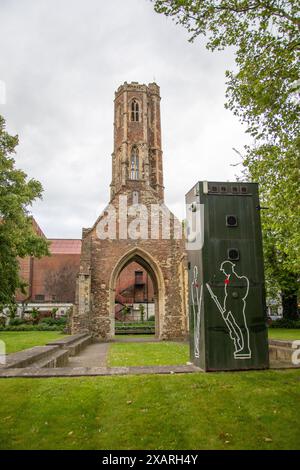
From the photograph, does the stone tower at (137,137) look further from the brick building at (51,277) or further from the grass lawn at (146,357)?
the grass lawn at (146,357)

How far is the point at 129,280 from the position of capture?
1651 inches

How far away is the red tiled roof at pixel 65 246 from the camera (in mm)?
47500

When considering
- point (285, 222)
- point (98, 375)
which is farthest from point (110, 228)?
point (98, 375)

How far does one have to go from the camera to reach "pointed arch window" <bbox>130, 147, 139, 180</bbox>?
4247 cm

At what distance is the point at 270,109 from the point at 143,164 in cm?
3394

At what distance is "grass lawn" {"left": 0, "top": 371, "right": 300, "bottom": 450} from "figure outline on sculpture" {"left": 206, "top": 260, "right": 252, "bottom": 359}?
0.60m

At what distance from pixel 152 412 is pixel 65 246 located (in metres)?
46.3

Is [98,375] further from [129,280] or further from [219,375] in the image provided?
[129,280]

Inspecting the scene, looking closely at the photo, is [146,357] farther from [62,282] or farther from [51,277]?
[51,277]
